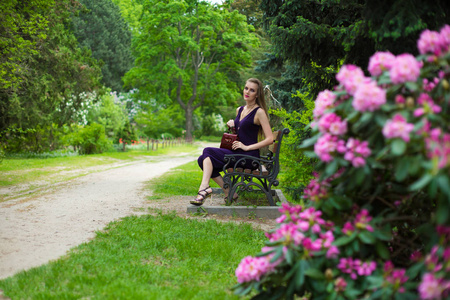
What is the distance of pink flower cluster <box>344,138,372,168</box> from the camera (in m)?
1.75

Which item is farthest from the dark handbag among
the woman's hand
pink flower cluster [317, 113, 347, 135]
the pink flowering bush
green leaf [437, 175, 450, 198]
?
green leaf [437, 175, 450, 198]

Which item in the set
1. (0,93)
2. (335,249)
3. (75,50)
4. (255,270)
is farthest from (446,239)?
(75,50)

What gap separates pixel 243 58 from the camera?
32.8 meters

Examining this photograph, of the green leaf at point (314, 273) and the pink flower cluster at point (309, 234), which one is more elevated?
the pink flower cluster at point (309, 234)

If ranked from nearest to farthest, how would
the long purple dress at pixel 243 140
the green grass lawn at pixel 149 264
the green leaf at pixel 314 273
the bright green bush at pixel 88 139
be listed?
→ 1. the green leaf at pixel 314 273
2. the green grass lawn at pixel 149 264
3. the long purple dress at pixel 243 140
4. the bright green bush at pixel 88 139

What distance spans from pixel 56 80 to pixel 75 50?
10.8ft

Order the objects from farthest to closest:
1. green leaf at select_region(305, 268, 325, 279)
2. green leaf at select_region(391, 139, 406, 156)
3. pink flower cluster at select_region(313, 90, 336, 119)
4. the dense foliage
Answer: the dense foliage
pink flower cluster at select_region(313, 90, 336, 119)
green leaf at select_region(305, 268, 325, 279)
green leaf at select_region(391, 139, 406, 156)

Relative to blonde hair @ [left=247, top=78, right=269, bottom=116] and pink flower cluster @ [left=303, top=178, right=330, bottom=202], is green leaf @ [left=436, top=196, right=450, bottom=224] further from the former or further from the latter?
blonde hair @ [left=247, top=78, right=269, bottom=116]

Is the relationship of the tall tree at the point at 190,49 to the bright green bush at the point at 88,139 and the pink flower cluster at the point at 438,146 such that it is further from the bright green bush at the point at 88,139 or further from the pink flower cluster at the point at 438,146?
the pink flower cluster at the point at 438,146

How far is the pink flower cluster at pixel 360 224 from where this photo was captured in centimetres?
189

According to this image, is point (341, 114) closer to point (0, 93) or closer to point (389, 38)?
point (389, 38)

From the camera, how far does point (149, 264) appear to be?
3537 mm

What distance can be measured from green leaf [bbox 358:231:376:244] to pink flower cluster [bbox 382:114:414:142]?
52 cm

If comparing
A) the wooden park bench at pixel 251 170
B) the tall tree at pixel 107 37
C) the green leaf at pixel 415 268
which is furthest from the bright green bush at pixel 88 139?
the tall tree at pixel 107 37
